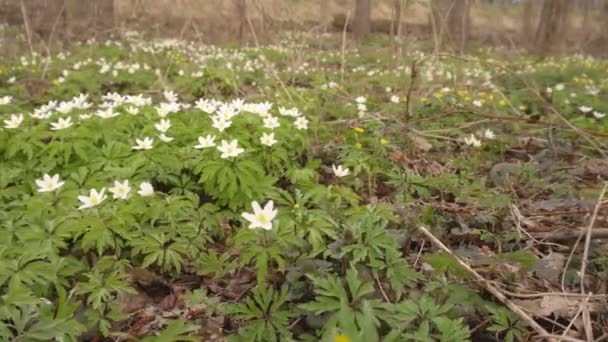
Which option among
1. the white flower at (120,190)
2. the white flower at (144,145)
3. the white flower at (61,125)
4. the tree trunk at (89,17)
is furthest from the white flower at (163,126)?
the tree trunk at (89,17)

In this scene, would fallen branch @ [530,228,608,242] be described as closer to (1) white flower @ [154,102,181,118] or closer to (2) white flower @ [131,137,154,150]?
(2) white flower @ [131,137,154,150]

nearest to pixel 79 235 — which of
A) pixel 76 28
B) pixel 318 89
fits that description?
pixel 318 89

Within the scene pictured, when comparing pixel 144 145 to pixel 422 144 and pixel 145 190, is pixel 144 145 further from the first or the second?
pixel 422 144

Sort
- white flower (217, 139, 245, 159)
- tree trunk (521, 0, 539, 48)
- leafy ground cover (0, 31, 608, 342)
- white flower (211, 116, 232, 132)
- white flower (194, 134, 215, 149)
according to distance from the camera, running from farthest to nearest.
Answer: tree trunk (521, 0, 539, 48) < white flower (211, 116, 232, 132) < white flower (194, 134, 215, 149) < white flower (217, 139, 245, 159) < leafy ground cover (0, 31, 608, 342)

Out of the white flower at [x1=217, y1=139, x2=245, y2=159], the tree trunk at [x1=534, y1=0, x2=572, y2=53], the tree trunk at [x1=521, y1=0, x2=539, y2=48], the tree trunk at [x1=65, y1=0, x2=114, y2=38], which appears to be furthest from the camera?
the tree trunk at [x1=521, y1=0, x2=539, y2=48]

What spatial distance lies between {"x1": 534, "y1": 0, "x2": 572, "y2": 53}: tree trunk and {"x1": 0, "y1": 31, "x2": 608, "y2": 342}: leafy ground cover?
1255cm

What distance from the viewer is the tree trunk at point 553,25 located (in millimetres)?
14539

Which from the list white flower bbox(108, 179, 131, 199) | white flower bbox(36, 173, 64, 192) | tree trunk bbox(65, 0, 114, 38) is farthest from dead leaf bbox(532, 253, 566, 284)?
tree trunk bbox(65, 0, 114, 38)

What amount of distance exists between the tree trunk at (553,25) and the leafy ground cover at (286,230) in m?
12.5

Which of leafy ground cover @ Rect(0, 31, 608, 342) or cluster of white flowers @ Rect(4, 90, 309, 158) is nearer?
leafy ground cover @ Rect(0, 31, 608, 342)

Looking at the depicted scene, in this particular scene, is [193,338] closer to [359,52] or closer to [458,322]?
[458,322]

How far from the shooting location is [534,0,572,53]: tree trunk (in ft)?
47.7

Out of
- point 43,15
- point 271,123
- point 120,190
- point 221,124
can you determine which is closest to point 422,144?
point 271,123

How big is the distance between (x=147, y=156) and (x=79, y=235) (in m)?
0.78
